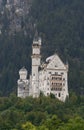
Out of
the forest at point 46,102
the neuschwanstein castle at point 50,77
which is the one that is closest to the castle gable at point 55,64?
the neuschwanstein castle at point 50,77

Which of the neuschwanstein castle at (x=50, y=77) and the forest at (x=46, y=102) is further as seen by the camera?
the neuschwanstein castle at (x=50, y=77)

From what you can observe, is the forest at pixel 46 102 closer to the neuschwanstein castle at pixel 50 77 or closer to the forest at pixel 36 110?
the forest at pixel 36 110

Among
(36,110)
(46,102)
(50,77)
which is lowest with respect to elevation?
(36,110)

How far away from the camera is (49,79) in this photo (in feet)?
445

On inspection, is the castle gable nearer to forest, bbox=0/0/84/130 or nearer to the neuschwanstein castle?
the neuschwanstein castle

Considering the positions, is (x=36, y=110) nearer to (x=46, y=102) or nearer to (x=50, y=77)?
(x=46, y=102)

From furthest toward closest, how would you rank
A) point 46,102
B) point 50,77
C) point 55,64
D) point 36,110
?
point 55,64
point 50,77
point 46,102
point 36,110

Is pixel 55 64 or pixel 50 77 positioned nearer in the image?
pixel 50 77

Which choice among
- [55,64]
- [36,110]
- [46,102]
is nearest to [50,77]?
[55,64]

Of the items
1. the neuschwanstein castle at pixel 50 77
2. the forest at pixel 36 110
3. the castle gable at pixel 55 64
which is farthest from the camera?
the castle gable at pixel 55 64

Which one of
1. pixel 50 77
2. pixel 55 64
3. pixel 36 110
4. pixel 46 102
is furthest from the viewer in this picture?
pixel 55 64

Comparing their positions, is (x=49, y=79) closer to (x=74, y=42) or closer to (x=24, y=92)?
(x=24, y=92)

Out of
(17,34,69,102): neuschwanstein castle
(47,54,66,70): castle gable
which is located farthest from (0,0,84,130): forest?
(47,54,66,70): castle gable

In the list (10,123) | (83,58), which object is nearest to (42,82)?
(10,123)
